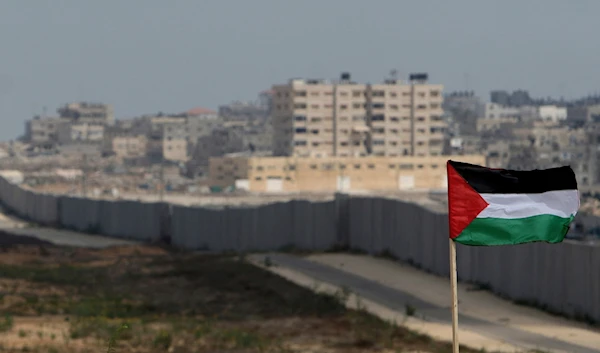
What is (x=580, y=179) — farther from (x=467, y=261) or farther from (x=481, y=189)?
(x=481, y=189)

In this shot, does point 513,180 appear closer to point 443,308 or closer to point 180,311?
point 443,308

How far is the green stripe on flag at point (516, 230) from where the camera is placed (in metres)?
13.5

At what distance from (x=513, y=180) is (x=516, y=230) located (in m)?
0.45

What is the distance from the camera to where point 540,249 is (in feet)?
87.7

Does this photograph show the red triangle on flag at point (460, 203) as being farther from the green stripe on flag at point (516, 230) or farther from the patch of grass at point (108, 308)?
the patch of grass at point (108, 308)

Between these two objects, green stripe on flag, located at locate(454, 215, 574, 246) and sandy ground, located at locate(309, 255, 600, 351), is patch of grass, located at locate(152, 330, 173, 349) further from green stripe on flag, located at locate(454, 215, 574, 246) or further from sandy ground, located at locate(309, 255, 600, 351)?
green stripe on flag, located at locate(454, 215, 574, 246)

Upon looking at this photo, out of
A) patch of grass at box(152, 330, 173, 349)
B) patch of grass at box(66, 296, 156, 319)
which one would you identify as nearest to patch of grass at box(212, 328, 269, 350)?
patch of grass at box(152, 330, 173, 349)

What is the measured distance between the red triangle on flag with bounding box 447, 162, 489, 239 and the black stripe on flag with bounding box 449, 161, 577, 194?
5cm

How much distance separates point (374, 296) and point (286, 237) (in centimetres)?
1429

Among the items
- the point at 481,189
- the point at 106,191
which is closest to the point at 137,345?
the point at 481,189

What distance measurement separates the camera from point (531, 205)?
13492 millimetres

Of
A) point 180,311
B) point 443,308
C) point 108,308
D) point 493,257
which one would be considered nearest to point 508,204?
point 443,308

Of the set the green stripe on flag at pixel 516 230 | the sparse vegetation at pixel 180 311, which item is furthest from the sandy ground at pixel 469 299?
the green stripe on flag at pixel 516 230

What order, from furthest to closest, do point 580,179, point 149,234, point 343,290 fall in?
1. point 580,179
2. point 149,234
3. point 343,290
